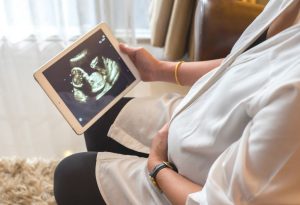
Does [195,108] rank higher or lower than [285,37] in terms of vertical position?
lower

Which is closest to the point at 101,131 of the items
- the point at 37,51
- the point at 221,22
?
the point at 221,22

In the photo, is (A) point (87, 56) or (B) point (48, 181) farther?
(B) point (48, 181)

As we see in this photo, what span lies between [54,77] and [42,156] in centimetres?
63

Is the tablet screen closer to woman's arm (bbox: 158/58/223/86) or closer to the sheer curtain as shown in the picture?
woman's arm (bbox: 158/58/223/86)

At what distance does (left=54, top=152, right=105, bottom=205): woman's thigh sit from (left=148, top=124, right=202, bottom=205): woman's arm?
119 millimetres

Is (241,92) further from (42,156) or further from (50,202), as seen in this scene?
(42,156)

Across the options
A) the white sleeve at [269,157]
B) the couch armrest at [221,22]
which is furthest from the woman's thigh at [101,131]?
the white sleeve at [269,157]

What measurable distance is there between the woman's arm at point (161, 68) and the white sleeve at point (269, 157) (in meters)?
0.39

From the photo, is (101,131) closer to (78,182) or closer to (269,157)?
(78,182)

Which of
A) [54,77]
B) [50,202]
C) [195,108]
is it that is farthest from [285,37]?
[50,202]

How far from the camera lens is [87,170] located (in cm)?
76

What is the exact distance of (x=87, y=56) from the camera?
2.62 ft

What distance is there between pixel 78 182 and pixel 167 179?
0.19 metres

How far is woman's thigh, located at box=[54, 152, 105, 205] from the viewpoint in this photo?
0.72 meters
